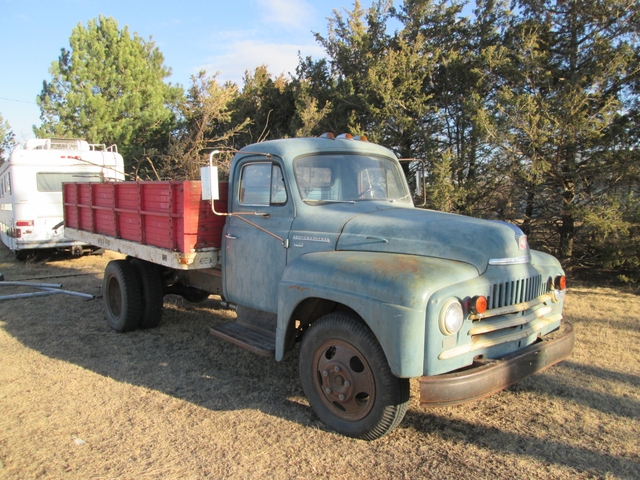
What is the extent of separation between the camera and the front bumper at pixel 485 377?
2.82m

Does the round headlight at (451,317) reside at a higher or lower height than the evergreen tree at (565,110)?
lower

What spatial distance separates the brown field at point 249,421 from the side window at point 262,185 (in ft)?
5.48

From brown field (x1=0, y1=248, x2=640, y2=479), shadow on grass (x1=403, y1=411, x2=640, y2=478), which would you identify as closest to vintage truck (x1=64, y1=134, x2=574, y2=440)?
brown field (x1=0, y1=248, x2=640, y2=479)

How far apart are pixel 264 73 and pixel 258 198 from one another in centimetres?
1456

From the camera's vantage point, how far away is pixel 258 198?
4.48 metres

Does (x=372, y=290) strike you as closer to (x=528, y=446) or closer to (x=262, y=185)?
(x=528, y=446)

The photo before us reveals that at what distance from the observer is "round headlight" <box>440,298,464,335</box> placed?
9.36ft

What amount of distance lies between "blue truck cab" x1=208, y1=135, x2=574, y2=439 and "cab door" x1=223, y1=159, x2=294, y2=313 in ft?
0.05

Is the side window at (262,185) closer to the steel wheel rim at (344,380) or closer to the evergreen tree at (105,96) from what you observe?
the steel wheel rim at (344,380)

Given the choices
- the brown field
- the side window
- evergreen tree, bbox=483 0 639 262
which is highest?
evergreen tree, bbox=483 0 639 262

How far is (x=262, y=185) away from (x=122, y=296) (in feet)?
8.70

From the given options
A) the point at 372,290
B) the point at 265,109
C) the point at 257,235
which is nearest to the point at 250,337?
the point at 257,235

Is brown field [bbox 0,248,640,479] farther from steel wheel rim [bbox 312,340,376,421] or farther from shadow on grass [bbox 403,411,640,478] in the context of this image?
steel wheel rim [bbox 312,340,376,421]

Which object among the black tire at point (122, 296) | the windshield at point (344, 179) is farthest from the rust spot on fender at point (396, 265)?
the black tire at point (122, 296)
